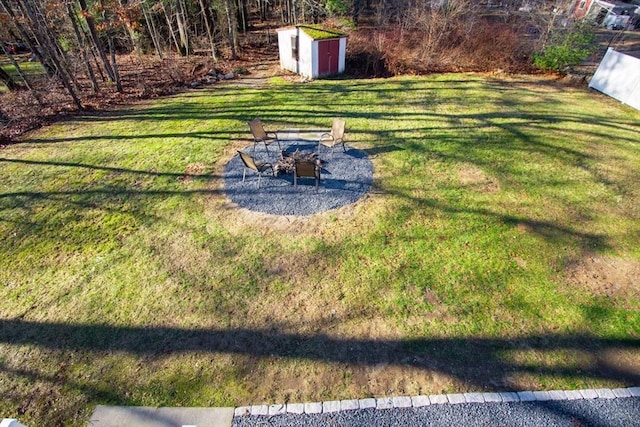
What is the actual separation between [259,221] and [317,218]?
1199 millimetres

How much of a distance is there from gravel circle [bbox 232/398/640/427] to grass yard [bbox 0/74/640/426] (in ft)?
0.69

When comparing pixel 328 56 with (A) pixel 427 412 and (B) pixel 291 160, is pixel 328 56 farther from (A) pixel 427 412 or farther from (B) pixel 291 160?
(A) pixel 427 412

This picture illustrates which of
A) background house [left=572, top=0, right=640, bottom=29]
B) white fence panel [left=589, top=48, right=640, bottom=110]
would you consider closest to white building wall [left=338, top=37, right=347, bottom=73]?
white fence panel [left=589, top=48, right=640, bottom=110]

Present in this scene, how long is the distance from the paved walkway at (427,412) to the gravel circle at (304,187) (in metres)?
3.68

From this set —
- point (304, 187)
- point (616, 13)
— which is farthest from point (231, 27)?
point (616, 13)

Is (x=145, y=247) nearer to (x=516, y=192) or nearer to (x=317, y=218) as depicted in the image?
(x=317, y=218)

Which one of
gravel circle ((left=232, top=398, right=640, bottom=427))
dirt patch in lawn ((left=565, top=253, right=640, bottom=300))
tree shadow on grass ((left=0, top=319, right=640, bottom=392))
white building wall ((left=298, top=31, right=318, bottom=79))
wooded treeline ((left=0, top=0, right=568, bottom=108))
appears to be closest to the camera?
gravel circle ((left=232, top=398, right=640, bottom=427))

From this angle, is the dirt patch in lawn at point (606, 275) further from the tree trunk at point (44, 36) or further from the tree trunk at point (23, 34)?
the tree trunk at point (23, 34)

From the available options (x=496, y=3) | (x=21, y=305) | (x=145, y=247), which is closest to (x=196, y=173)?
(x=145, y=247)

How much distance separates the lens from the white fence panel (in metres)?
10.5

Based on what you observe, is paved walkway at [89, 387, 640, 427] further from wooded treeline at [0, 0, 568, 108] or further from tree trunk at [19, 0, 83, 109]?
wooded treeline at [0, 0, 568, 108]

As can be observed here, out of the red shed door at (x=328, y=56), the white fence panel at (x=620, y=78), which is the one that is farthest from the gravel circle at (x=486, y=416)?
the red shed door at (x=328, y=56)

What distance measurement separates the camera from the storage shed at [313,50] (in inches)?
554

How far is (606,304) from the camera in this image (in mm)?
4508
